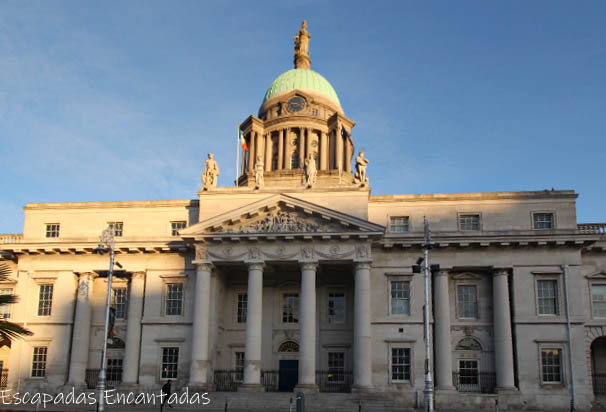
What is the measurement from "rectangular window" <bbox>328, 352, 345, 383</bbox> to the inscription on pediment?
876cm

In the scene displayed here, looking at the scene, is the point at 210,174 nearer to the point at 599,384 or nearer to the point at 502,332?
the point at 502,332

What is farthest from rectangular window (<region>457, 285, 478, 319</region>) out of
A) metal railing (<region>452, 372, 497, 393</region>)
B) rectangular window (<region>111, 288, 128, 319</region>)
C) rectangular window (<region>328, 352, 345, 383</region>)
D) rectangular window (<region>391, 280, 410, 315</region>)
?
rectangular window (<region>111, 288, 128, 319</region>)

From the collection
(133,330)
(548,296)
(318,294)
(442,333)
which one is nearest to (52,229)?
(133,330)

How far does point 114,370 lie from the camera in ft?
142

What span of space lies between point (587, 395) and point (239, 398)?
2035 centimetres

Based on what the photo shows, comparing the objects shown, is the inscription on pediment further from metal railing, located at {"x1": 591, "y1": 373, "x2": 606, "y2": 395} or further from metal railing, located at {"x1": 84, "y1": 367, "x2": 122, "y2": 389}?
metal railing, located at {"x1": 591, "y1": 373, "x2": 606, "y2": 395}

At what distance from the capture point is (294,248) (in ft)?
132

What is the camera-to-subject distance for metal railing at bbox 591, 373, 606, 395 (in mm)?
40438

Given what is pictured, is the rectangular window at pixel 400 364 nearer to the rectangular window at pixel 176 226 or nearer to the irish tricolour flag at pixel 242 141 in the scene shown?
the rectangular window at pixel 176 226

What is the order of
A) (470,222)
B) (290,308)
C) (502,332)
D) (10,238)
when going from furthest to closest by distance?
(10,238) < (290,308) < (470,222) < (502,332)

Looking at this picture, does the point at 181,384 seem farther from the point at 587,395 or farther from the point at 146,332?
the point at 587,395

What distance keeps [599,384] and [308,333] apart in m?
18.9

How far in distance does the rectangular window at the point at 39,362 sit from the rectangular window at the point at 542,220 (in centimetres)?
3372

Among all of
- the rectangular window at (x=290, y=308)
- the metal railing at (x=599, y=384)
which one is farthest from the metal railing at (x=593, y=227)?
the rectangular window at (x=290, y=308)
